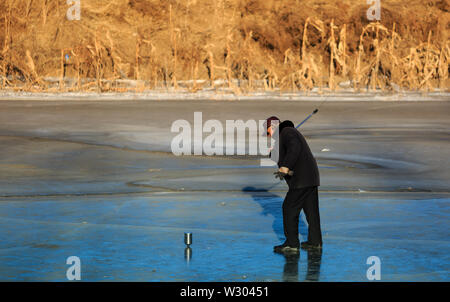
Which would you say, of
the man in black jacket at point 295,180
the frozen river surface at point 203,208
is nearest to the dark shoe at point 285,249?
the man in black jacket at point 295,180

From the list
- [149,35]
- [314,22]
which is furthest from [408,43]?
[149,35]

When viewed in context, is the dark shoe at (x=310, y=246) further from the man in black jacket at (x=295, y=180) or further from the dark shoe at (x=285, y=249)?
the dark shoe at (x=285, y=249)

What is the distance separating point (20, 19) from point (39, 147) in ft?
110

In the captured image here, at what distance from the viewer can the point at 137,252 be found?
9273 millimetres

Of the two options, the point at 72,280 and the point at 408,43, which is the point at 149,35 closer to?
the point at 408,43

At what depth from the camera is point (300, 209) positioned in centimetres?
955

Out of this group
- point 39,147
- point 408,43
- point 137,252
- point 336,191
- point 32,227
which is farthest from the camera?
point 408,43

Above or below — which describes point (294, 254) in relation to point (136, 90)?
below

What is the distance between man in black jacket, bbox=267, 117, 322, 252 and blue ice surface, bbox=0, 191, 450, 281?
210mm

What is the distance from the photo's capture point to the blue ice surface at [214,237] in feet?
27.7

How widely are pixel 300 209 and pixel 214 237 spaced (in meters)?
1.15
